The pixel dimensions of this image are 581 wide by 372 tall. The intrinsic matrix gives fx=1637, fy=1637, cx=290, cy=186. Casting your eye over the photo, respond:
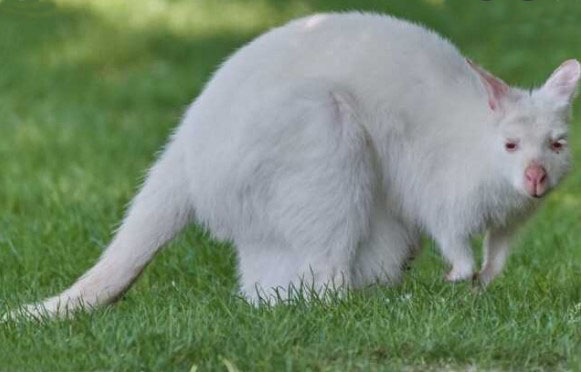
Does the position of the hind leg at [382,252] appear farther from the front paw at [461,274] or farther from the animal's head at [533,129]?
the animal's head at [533,129]

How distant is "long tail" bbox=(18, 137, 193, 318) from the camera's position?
278 inches

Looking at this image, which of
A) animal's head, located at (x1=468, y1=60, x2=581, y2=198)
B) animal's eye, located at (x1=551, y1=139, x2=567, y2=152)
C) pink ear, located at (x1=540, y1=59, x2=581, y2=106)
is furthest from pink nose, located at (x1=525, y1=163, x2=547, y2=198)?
pink ear, located at (x1=540, y1=59, x2=581, y2=106)

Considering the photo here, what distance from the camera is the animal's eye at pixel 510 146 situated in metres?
6.57

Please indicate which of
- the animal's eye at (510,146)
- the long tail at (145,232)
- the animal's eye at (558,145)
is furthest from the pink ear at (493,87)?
the long tail at (145,232)

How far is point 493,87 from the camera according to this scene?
6605mm

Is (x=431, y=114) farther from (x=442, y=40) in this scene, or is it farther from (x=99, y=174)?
(x=99, y=174)

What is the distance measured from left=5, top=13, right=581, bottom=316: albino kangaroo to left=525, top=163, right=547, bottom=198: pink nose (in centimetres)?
4

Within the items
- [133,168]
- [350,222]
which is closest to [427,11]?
[133,168]

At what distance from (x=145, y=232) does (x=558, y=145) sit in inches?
71.7

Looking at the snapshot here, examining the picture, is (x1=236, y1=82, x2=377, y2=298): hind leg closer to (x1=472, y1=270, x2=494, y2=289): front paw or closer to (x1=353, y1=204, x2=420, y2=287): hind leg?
(x1=353, y1=204, x2=420, y2=287): hind leg

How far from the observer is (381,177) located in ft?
22.7

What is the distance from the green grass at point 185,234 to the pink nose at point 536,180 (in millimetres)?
471

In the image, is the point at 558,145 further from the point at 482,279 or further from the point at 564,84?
the point at 482,279

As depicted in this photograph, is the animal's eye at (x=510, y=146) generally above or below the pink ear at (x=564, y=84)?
below
